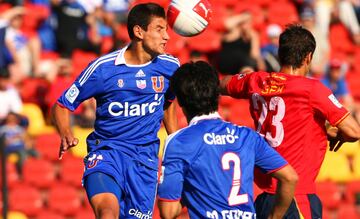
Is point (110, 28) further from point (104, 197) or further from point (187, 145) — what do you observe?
point (187, 145)

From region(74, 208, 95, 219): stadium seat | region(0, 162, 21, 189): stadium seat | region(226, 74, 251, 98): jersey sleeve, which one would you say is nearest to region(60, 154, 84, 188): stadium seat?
region(74, 208, 95, 219): stadium seat

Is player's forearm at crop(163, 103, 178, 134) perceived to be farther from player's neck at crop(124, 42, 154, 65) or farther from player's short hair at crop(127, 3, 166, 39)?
player's short hair at crop(127, 3, 166, 39)

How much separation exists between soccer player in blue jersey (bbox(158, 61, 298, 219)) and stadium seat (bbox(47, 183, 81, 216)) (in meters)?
7.39

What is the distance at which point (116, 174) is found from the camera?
8.12m

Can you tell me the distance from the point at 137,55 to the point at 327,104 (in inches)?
67.5

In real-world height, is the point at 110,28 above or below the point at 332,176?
above

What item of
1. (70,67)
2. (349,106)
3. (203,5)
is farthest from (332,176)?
(203,5)

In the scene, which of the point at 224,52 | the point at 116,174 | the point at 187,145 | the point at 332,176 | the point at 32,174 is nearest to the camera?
the point at 187,145

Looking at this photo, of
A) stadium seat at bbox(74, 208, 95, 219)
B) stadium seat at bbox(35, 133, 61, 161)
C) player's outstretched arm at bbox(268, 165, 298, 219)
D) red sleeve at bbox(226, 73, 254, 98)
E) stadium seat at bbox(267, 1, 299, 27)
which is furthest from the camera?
stadium seat at bbox(267, 1, 299, 27)

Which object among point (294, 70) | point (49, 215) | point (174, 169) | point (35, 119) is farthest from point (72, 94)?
point (35, 119)

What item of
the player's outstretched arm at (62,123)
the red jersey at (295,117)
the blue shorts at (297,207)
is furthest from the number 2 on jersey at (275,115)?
the player's outstretched arm at (62,123)

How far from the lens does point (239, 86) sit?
25.3ft

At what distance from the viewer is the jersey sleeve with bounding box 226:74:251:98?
7.66m

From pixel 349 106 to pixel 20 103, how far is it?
513 centimetres
